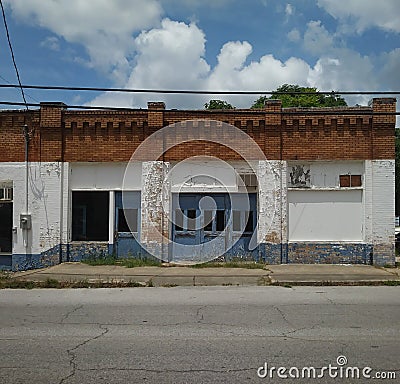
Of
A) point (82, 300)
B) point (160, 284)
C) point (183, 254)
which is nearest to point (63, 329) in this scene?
point (82, 300)

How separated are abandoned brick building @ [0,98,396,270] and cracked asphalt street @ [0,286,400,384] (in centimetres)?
488

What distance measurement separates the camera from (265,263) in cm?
1659

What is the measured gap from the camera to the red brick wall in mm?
16453

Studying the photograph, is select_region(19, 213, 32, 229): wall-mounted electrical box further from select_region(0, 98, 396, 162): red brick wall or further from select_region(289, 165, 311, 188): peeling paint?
select_region(289, 165, 311, 188): peeling paint

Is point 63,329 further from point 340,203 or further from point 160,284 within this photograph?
point 340,203

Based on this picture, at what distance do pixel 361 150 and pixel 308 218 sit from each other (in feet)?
8.70

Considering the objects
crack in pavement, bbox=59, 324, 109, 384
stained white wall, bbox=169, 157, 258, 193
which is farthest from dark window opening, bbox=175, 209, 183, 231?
crack in pavement, bbox=59, 324, 109, 384

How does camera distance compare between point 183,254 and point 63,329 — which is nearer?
point 63,329

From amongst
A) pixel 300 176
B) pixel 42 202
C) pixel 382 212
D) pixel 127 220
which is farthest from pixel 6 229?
pixel 382 212

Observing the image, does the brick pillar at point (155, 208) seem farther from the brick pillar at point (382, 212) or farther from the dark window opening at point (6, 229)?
the brick pillar at point (382, 212)

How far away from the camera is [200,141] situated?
55.3 feet

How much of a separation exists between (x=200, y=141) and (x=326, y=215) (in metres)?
4.59

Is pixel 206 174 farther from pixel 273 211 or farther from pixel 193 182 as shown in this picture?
pixel 273 211

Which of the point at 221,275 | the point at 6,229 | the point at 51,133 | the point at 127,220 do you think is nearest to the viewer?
the point at 221,275
